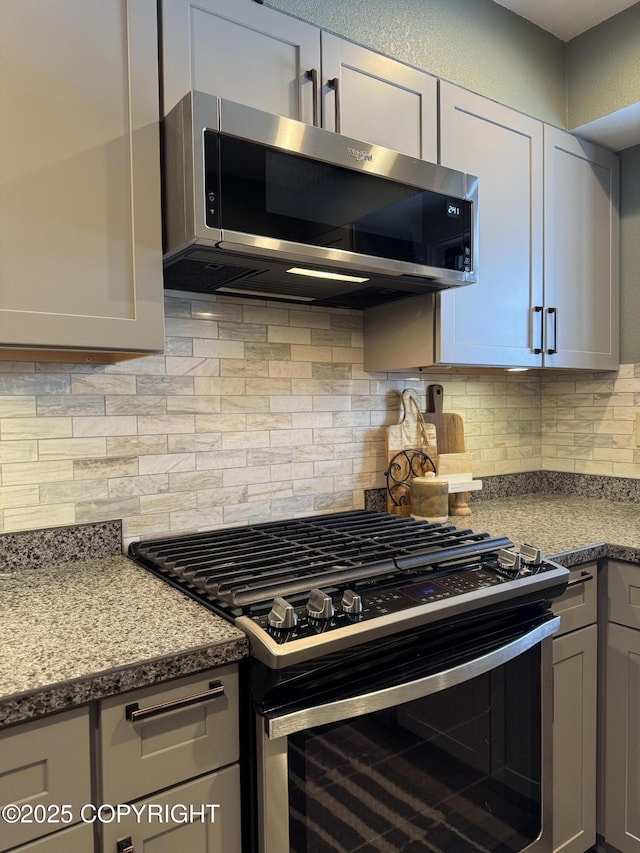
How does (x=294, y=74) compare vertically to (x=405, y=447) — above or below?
above

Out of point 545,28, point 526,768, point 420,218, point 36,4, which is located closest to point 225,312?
Result: point 420,218

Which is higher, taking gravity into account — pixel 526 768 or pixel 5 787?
pixel 5 787

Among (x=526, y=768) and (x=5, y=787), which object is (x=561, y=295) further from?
(x=5, y=787)

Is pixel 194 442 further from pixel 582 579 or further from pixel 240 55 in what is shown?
pixel 582 579

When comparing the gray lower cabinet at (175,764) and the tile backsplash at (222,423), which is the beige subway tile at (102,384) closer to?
the tile backsplash at (222,423)

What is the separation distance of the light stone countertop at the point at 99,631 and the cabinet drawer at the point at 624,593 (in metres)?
0.04

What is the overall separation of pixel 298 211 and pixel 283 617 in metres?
0.88

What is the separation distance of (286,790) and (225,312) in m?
1.21

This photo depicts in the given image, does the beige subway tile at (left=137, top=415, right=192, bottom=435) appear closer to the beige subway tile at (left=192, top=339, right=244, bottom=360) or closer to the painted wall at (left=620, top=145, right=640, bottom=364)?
the beige subway tile at (left=192, top=339, right=244, bottom=360)

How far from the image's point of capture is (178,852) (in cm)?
95

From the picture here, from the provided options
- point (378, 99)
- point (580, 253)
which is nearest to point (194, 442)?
point (378, 99)

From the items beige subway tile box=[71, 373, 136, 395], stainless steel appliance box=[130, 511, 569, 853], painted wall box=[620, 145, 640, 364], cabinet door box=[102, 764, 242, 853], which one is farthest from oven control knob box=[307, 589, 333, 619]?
painted wall box=[620, 145, 640, 364]

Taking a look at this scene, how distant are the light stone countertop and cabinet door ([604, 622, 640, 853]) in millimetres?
267

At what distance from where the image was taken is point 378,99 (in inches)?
62.7
